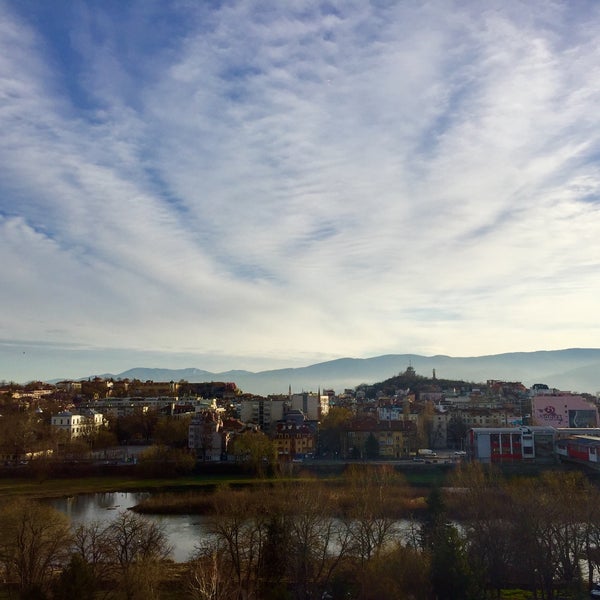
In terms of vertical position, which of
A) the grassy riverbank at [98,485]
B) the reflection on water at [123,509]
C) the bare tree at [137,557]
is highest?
the bare tree at [137,557]

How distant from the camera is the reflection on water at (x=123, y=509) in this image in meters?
20.6

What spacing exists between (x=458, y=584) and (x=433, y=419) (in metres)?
38.6

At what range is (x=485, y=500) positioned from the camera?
1784 centimetres

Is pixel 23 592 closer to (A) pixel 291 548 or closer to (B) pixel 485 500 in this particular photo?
(A) pixel 291 548

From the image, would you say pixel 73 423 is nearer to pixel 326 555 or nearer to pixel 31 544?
pixel 31 544

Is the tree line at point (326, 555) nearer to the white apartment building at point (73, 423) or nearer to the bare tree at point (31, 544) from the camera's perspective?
the bare tree at point (31, 544)

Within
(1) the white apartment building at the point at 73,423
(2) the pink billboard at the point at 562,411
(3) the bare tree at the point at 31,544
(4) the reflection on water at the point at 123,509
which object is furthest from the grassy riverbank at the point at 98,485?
(2) the pink billboard at the point at 562,411

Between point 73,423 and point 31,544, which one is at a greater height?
point 73,423

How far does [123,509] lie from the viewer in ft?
90.0

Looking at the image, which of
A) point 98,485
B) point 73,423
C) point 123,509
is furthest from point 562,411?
point 73,423

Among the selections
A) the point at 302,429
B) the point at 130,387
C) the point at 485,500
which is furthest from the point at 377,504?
the point at 130,387

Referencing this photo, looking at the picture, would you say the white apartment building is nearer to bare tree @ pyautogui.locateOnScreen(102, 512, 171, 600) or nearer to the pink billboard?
bare tree @ pyautogui.locateOnScreen(102, 512, 171, 600)

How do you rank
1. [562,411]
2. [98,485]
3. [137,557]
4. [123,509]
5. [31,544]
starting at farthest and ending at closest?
[562,411]
[98,485]
[123,509]
[137,557]
[31,544]

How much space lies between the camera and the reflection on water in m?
20.6
